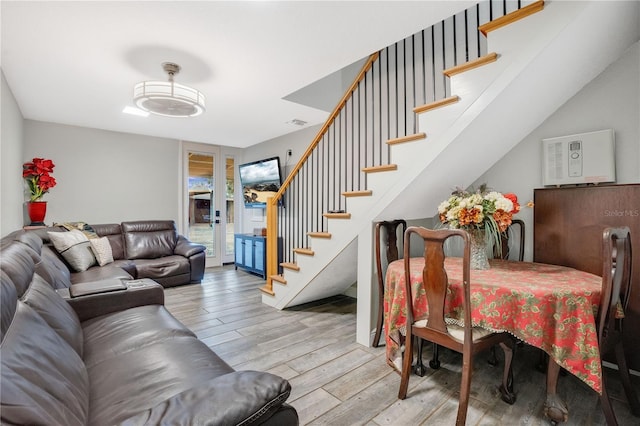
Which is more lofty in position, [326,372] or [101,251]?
[101,251]

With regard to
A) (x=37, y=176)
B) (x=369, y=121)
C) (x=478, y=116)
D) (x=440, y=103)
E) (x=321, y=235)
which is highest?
(x=369, y=121)

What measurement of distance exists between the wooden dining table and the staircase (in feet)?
2.63

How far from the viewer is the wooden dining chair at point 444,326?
62.8 inches

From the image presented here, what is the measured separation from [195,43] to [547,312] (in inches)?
118

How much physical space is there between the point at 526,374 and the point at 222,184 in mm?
5826

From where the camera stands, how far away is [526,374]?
2180 mm

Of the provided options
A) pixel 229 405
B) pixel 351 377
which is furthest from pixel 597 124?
pixel 229 405

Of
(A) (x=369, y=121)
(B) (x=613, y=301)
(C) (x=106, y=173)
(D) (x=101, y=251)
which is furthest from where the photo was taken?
(C) (x=106, y=173)

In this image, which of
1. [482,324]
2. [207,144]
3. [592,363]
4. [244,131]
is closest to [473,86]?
[482,324]

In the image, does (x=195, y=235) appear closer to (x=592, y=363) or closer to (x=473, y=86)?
(x=473, y=86)

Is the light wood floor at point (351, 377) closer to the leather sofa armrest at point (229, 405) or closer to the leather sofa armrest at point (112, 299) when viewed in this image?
the leather sofa armrest at point (112, 299)

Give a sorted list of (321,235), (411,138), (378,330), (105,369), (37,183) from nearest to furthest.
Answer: (105,369) → (411,138) → (378,330) → (321,235) → (37,183)

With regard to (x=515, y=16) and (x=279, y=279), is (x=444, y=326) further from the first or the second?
(x=279, y=279)

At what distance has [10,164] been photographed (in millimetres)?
3211
